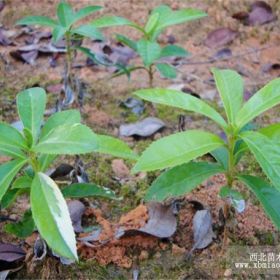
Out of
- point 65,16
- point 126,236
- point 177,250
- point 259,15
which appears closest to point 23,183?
point 126,236

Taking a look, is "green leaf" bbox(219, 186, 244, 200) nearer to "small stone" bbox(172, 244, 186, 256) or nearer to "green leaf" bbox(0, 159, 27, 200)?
"small stone" bbox(172, 244, 186, 256)

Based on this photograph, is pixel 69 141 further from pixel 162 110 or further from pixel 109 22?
pixel 162 110

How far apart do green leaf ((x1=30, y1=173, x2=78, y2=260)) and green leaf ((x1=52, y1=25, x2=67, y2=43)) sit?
63 centimetres

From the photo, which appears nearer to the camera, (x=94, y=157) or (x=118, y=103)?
(x=94, y=157)

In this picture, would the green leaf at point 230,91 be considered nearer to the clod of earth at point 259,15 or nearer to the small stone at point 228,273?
the small stone at point 228,273

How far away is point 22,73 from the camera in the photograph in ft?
7.86

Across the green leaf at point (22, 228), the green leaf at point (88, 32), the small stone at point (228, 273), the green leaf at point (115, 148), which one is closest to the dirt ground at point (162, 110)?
the small stone at point (228, 273)

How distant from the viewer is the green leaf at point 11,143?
3.81ft

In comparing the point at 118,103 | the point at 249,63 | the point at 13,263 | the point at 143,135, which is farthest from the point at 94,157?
the point at 249,63

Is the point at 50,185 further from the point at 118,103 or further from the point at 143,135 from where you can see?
the point at 118,103

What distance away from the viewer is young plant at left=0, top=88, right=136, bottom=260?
1.00 metres

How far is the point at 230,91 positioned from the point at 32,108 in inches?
20.8

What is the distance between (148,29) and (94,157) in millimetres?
530

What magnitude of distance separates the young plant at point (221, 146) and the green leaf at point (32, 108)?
273 mm
